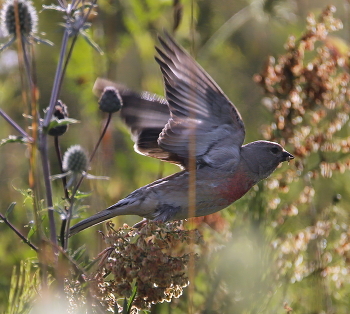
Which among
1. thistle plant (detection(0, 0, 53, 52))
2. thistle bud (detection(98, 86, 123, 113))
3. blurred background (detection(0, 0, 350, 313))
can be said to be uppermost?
thistle plant (detection(0, 0, 53, 52))

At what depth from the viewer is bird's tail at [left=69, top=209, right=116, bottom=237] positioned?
351 centimetres

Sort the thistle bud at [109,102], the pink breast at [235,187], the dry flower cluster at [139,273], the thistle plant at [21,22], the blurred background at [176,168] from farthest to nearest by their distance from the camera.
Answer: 1. the pink breast at [235,187]
2. the blurred background at [176,168]
3. the thistle bud at [109,102]
4. the thistle plant at [21,22]
5. the dry flower cluster at [139,273]

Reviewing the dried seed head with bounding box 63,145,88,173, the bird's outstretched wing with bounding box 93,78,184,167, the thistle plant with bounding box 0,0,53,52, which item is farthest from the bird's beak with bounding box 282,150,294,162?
the thistle plant with bounding box 0,0,53,52

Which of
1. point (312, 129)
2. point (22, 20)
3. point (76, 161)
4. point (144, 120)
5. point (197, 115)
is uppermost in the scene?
point (22, 20)

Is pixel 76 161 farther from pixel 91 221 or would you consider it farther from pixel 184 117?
pixel 184 117

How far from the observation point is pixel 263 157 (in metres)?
4.25

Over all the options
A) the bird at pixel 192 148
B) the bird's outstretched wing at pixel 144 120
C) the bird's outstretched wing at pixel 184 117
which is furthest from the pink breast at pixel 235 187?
the bird's outstretched wing at pixel 144 120

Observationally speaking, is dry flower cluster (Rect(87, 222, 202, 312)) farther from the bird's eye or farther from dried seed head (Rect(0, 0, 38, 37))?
the bird's eye

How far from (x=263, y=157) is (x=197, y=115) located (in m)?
→ 0.66

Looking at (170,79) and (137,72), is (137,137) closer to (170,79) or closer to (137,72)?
(170,79)

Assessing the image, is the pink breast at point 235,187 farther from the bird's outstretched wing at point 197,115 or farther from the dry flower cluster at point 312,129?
the dry flower cluster at point 312,129

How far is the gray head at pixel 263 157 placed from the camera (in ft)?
13.9

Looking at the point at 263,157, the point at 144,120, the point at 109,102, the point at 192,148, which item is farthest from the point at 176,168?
the point at 109,102

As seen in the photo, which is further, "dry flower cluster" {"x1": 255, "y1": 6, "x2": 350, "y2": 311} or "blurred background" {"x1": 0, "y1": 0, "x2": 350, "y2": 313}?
"dry flower cluster" {"x1": 255, "y1": 6, "x2": 350, "y2": 311}
